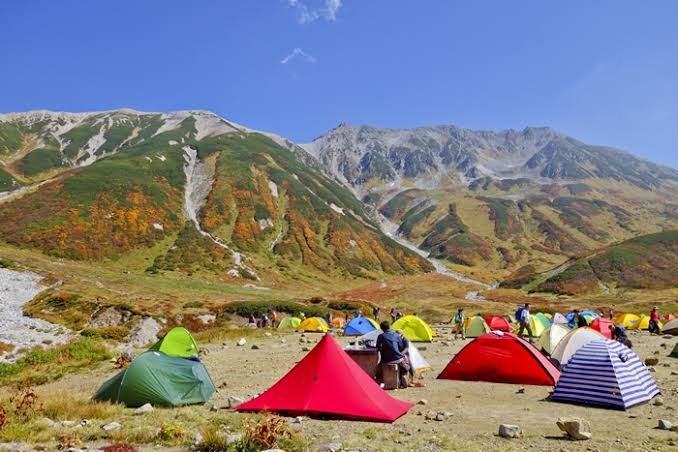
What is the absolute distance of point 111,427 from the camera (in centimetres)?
1012

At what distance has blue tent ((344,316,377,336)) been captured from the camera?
34312mm

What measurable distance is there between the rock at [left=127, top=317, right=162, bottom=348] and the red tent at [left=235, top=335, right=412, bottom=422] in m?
23.7

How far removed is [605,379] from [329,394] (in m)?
7.15

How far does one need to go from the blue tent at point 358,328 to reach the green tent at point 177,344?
14.9m

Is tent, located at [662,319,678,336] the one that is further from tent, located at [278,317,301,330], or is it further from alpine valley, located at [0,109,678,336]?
alpine valley, located at [0,109,678,336]

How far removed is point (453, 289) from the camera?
111 metres

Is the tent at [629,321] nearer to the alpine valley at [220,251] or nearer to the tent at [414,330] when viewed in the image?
the tent at [414,330]

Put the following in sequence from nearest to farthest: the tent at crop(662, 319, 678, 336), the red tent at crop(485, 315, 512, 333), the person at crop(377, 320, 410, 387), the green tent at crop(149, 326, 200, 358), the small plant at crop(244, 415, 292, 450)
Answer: the small plant at crop(244, 415, 292, 450)
the person at crop(377, 320, 410, 387)
the green tent at crop(149, 326, 200, 358)
the tent at crop(662, 319, 678, 336)
the red tent at crop(485, 315, 512, 333)

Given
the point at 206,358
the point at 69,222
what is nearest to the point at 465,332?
the point at 206,358

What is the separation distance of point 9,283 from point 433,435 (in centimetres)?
5238

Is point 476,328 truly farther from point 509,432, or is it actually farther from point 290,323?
point 509,432

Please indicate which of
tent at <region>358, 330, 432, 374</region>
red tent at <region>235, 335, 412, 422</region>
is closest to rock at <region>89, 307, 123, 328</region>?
tent at <region>358, 330, 432, 374</region>

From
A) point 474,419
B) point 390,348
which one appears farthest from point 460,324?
point 474,419

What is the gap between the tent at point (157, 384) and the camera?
1285 centimetres
